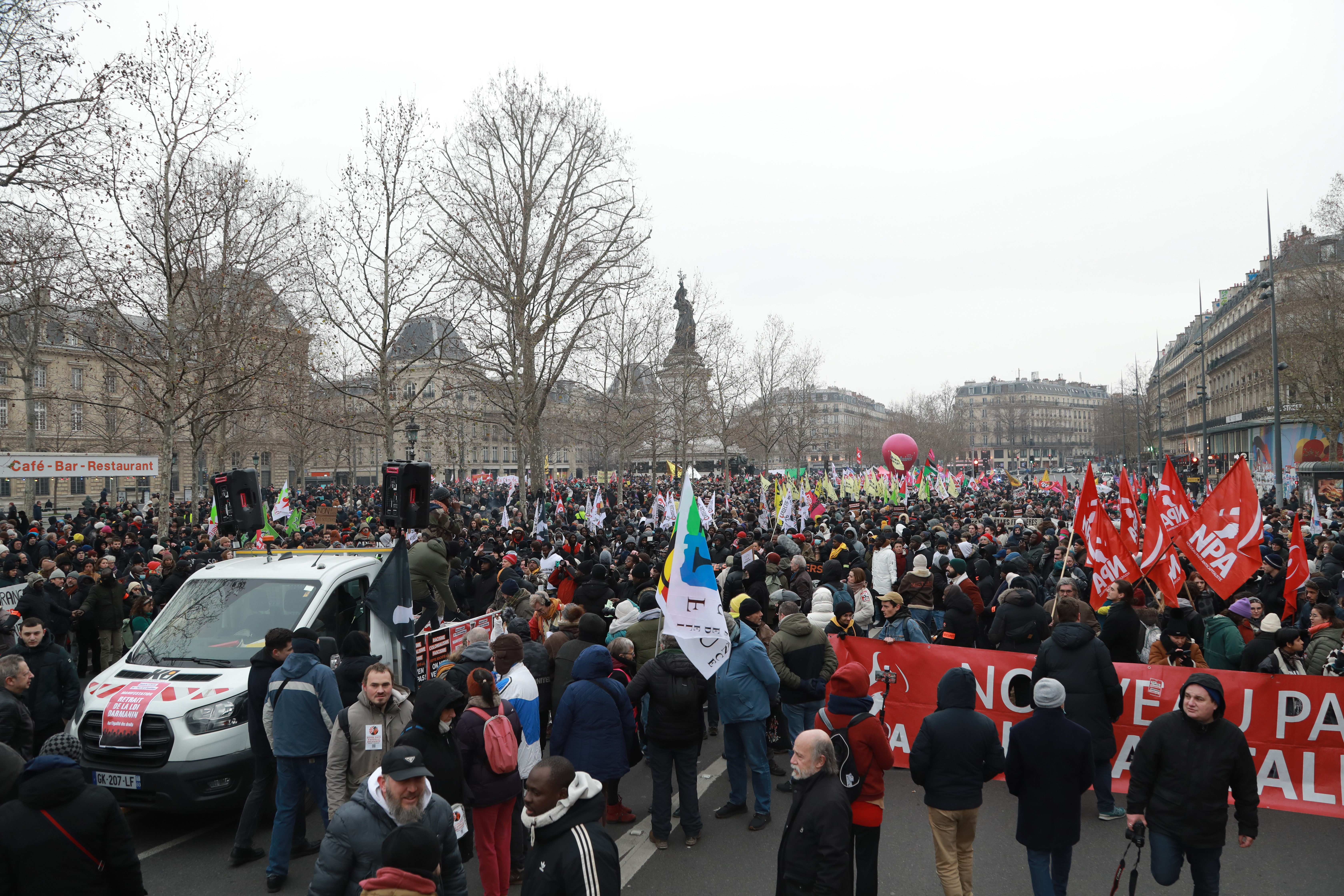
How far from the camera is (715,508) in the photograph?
3162 centimetres

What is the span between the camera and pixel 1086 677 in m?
6.12

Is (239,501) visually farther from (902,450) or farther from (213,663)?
(902,450)

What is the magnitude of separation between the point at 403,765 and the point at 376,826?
306 millimetres

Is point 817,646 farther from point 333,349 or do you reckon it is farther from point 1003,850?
point 333,349

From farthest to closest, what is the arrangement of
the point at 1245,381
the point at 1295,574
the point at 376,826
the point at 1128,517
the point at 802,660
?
the point at 1245,381, the point at 1128,517, the point at 1295,574, the point at 802,660, the point at 376,826

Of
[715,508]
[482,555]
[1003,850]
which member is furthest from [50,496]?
[1003,850]

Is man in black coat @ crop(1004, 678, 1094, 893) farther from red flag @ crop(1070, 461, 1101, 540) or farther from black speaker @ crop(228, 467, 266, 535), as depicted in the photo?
black speaker @ crop(228, 467, 266, 535)

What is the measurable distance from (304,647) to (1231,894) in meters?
5.97

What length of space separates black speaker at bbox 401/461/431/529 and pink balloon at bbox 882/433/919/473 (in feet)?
122

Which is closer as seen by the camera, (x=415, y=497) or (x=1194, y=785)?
(x=1194, y=785)

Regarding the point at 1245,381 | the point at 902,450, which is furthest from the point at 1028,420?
the point at 902,450

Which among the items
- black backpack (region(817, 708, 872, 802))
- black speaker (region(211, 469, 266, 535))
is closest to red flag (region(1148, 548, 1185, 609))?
black backpack (region(817, 708, 872, 802))

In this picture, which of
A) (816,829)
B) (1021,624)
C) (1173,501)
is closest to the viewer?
(816,829)

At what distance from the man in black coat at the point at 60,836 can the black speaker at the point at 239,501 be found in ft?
28.4
